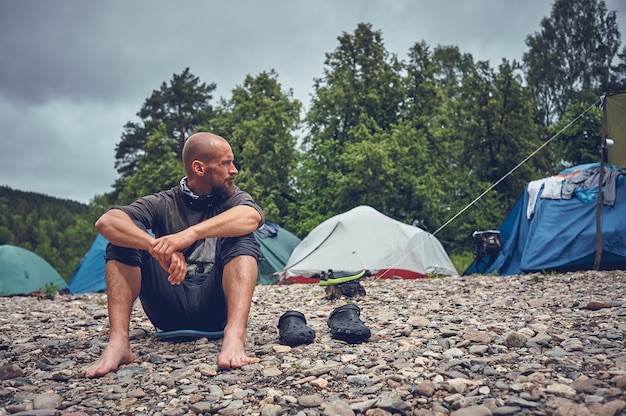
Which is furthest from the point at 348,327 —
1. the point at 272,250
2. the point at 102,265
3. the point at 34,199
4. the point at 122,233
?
the point at 34,199

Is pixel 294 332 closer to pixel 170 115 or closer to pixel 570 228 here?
pixel 570 228

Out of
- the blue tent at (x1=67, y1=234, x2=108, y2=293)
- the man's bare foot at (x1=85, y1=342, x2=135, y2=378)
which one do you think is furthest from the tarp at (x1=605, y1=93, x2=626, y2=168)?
the blue tent at (x1=67, y1=234, x2=108, y2=293)

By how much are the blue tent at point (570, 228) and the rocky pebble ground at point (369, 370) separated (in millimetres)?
4940

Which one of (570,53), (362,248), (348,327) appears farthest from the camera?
(570,53)

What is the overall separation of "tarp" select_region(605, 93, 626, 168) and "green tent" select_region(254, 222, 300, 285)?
7.51m

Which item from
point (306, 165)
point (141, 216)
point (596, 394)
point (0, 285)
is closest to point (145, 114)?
point (306, 165)

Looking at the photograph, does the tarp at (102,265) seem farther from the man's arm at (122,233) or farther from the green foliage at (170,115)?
the green foliage at (170,115)

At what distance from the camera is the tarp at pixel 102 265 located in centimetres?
1291

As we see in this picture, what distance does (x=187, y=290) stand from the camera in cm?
344

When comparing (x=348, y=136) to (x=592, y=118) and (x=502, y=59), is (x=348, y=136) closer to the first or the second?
(x=502, y=59)

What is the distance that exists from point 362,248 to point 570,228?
4145 mm

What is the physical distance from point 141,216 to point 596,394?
2.61 metres

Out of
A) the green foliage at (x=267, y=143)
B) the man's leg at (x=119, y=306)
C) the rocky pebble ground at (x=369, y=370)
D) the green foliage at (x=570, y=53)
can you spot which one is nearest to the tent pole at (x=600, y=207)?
the rocky pebble ground at (x=369, y=370)

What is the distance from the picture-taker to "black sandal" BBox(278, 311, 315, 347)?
3516 millimetres
